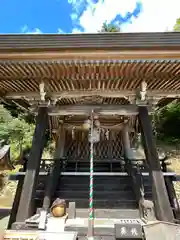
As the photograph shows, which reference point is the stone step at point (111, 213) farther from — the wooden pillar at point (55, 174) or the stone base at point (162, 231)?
the stone base at point (162, 231)

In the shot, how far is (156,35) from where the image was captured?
3916mm

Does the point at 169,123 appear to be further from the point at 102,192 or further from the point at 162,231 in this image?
the point at 162,231

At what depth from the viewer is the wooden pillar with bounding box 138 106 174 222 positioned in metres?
4.33

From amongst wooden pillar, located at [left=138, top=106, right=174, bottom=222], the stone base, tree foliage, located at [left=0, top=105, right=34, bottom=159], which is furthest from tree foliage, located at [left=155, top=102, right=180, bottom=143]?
the stone base

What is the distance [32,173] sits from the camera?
470 centimetres

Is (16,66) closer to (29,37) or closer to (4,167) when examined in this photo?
(29,37)

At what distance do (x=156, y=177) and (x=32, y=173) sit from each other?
3.23m

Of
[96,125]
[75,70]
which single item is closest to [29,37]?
[75,70]

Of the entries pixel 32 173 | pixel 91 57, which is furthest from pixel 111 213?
pixel 91 57

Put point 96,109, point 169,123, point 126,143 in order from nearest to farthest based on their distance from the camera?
1. point 96,109
2. point 126,143
3. point 169,123

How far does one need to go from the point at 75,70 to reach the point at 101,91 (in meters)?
1.47

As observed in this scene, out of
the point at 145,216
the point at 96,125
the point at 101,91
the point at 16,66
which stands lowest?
the point at 145,216

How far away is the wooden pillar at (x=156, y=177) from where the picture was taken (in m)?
4.33

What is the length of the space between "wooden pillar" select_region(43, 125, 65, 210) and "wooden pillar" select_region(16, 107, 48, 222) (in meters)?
1.01
